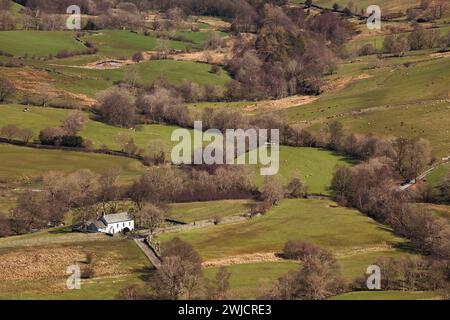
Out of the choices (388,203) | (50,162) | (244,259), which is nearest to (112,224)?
(244,259)

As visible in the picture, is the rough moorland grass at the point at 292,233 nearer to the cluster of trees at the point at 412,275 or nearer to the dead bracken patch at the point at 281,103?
the cluster of trees at the point at 412,275

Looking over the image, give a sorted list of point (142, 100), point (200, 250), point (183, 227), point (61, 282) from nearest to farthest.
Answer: point (61, 282) → point (200, 250) → point (183, 227) → point (142, 100)

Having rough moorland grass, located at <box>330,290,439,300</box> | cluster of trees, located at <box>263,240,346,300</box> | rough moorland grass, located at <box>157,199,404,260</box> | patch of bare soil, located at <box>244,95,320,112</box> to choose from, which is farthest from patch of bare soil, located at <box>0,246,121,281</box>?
patch of bare soil, located at <box>244,95,320,112</box>

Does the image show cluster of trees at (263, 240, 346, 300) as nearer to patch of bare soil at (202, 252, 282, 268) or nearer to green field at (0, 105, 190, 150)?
patch of bare soil at (202, 252, 282, 268)

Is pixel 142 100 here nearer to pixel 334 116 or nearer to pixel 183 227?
pixel 334 116
